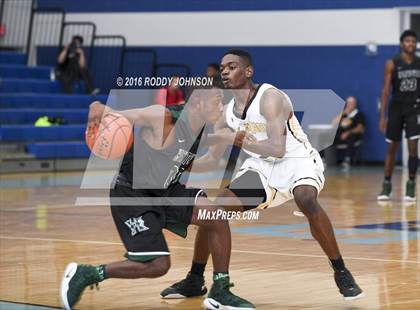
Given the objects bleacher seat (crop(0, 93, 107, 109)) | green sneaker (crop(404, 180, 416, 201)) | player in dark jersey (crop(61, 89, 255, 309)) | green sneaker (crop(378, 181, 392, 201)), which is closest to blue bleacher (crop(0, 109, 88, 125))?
bleacher seat (crop(0, 93, 107, 109))

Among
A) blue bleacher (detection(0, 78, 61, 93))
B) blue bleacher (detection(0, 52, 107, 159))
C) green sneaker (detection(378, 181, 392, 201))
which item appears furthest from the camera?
blue bleacher (detection(0, 78, 61, 93))

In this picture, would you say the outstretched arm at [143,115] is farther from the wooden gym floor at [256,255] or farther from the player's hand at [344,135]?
the player's hand at [344,135]

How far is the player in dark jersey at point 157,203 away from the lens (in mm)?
6895

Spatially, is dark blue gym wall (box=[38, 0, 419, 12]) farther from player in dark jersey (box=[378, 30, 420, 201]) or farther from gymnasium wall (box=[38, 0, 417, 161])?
player in dark jersey (box=[378, 30, 420, 201])

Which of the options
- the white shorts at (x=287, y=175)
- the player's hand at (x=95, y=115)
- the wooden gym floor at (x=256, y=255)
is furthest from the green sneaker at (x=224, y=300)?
the player's hand at (x=95, y=115)

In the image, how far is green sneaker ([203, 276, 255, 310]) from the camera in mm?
6832

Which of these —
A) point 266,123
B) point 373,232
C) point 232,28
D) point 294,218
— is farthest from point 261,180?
point 232,28

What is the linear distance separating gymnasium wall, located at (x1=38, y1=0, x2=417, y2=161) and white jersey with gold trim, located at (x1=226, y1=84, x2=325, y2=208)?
1505 centimetres

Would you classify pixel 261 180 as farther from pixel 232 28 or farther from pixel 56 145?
pixel 232 28

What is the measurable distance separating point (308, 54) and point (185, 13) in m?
3.20

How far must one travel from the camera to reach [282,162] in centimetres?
761

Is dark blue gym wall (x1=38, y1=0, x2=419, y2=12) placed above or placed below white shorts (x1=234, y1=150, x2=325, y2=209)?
above

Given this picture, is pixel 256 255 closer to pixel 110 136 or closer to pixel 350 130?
pixel 110 136

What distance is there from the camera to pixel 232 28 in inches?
952
